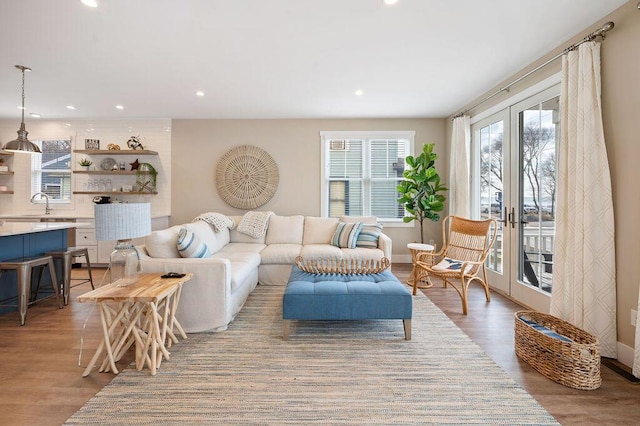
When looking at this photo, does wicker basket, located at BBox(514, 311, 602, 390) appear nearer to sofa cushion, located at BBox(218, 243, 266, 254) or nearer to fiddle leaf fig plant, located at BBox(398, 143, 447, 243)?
fiddle leaf fig plant, located at BBox(398, 143, 447, 243)

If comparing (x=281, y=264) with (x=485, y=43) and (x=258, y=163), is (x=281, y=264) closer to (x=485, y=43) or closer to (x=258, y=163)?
(x=258, y=163)

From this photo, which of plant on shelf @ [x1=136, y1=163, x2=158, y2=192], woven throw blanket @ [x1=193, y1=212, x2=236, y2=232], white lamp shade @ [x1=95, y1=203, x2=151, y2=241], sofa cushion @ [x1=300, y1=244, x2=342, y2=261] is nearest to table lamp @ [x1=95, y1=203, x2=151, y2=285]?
white lamp shade @ [x1=95, y1=203, x2=151, y2=241]

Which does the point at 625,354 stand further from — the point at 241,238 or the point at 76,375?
the point at 241,238

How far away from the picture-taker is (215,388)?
1.88 metres

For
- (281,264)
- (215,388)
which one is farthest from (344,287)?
(281,264)

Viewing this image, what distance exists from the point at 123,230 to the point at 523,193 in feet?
12.9

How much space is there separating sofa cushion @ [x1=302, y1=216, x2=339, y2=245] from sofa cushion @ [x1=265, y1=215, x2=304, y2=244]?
98 mm

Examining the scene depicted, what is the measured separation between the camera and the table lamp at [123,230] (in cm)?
203

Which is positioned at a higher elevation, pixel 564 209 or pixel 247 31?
pixel 247 31

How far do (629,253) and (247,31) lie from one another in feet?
11.3

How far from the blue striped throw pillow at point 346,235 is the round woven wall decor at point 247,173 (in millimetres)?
1583

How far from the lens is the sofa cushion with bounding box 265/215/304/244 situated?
4781 mm

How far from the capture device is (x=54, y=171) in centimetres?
566

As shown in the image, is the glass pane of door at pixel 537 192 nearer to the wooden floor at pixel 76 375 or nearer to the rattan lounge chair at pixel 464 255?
the rattan lounge chair at pixel 464 255
